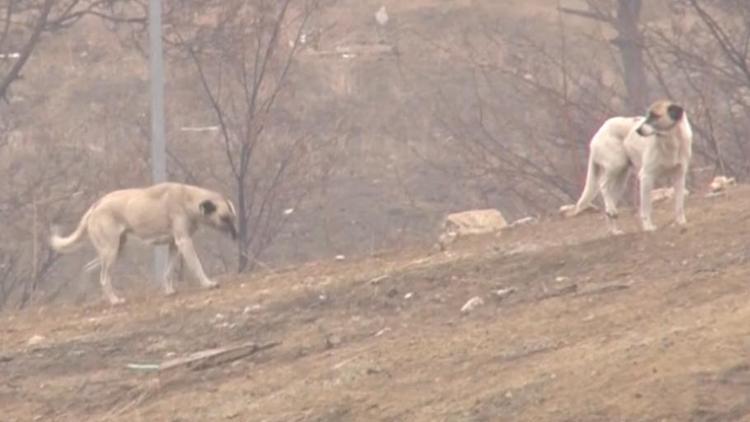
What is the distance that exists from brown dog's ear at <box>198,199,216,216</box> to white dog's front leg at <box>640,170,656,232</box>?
3.33 meters

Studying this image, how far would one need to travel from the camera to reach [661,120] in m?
14.5

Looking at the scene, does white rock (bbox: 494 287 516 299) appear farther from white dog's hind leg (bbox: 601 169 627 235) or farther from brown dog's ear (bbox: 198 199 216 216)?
brown dog's ear (bbox: 198 199 216 216)

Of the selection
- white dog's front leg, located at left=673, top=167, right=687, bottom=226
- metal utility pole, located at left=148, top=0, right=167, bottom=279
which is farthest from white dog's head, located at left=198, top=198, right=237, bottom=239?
metal utility pole, located at left=148, top=0, right=167, bottom=279

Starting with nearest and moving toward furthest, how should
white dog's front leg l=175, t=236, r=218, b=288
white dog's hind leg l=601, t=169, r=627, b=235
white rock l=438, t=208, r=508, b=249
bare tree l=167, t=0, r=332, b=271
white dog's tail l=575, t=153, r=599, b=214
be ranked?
1. white dog's hind leg l=601, t=169, r=627, b=235
2. white dog's tail l=575, t=153, r=599, b=214
3. white dog's front leg l=175, t=236, r=218, b=288
4. white rock l=438, t=208, r=508, b=249
5. bare tree l=167, t=0, r=332, b=271

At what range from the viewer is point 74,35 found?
45500 mm

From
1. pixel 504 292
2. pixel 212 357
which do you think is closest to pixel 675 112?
pixel 504 292

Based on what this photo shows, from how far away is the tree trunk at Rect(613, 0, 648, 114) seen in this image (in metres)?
28.6

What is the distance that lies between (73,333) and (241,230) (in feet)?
43.4

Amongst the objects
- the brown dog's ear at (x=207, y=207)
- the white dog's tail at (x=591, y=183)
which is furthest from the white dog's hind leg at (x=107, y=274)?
the white dog's tail at (x=591, y=183)

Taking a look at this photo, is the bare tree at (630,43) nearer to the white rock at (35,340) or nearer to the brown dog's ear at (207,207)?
the brown dog's ear at (207,207)

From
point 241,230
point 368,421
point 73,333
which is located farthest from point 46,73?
point 368,421

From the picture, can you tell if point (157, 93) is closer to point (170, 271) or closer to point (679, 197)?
point (170, 271)

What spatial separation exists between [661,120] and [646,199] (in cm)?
53

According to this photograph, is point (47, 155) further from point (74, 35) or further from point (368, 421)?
point (368, 421)
